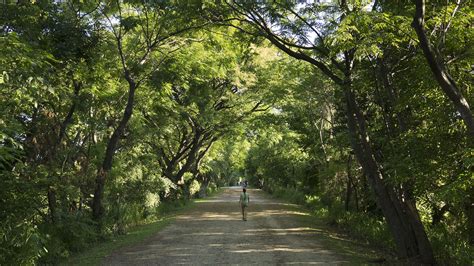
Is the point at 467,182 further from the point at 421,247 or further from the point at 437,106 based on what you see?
the point at 421,247

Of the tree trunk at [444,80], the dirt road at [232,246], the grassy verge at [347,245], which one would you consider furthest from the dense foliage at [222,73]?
the dirt road at [232,246]

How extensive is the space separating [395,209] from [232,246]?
463cm

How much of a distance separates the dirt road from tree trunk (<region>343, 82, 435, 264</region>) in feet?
4.91

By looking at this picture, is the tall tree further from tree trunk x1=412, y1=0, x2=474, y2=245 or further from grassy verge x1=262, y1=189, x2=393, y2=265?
tree trunk x1=412, y1=0, x2=474, y2=245

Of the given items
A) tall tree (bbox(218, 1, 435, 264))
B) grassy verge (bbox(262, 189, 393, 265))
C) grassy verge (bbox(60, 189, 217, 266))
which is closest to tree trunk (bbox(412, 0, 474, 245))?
tall tree (bbox(218, 1, 435, 264))

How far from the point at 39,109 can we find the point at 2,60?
5550 millimetres

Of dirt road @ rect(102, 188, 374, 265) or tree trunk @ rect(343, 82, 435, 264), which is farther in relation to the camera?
dirt road @ rect(102, 188, 374, 265)

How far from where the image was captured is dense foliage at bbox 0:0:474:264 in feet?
25.4

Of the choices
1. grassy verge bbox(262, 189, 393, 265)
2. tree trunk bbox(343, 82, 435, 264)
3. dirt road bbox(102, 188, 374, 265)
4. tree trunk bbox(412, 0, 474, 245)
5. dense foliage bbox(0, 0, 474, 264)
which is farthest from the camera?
grassy verge bbox(262, 189, 393, 265)

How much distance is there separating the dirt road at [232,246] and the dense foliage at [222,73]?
5.65ft

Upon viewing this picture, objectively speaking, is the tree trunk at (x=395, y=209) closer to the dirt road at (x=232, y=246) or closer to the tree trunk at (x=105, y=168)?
the dirt road at (x=232, y=246)

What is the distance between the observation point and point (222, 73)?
2014 cm

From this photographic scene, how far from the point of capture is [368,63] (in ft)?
35.7

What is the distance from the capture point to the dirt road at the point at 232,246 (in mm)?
10172
